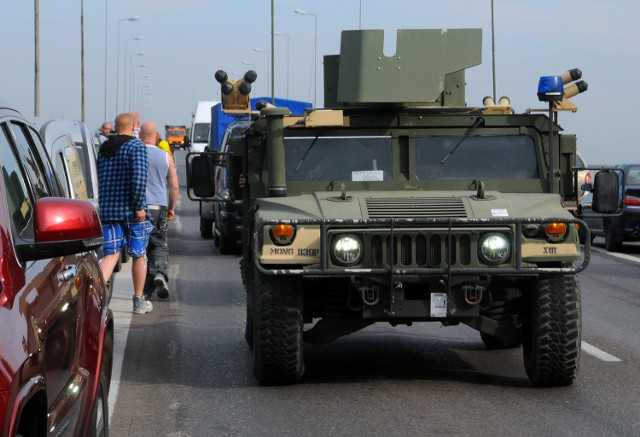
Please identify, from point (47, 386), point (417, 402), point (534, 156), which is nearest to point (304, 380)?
point (417, 402)

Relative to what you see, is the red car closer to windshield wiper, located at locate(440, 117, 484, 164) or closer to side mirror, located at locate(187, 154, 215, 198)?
windshield wiper, located at locate(440, 117, 484, 164)

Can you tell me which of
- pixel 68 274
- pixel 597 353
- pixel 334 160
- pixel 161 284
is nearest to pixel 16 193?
pixel 68 274

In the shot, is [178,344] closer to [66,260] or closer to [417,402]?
[417,402]

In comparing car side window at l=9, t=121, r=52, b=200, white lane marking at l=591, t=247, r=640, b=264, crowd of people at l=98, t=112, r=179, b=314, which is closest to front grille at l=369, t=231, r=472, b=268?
car side window at l=9, t=121, r=52, b=200

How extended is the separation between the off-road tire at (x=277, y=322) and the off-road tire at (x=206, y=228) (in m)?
15.6

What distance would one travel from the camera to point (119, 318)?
41.7ft

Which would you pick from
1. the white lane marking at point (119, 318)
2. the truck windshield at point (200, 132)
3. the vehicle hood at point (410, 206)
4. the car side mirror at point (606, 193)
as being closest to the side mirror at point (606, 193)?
the car side mirror at point (606, 193)

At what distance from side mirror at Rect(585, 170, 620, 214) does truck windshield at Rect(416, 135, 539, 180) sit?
446 mm

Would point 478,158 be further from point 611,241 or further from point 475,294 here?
point 611,241

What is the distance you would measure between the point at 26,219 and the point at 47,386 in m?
0.86

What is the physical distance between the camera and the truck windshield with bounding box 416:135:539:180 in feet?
32.8

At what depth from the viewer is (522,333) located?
897cm

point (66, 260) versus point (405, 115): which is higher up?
point (405, 115)

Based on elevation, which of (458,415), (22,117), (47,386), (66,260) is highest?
(22,117)
